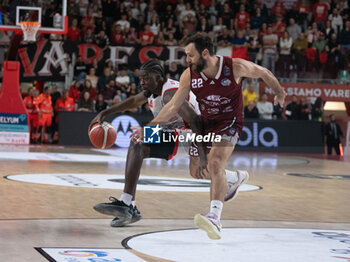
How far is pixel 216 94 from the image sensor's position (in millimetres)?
5809

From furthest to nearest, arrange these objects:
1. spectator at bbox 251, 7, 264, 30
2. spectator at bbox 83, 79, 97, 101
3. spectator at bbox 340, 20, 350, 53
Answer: spectator at bbox 251, 7, 264, 30
spectator at bbox 340, 20, 350, 53
spectator at bbox 83, 79, 97, 101

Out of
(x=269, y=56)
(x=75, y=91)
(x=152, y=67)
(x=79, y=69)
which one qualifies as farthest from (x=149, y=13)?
(x=152, y=67)

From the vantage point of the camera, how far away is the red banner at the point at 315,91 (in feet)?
71.7

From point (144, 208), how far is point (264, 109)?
45.5 feet

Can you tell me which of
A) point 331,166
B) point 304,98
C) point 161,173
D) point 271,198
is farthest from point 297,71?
point 271,198

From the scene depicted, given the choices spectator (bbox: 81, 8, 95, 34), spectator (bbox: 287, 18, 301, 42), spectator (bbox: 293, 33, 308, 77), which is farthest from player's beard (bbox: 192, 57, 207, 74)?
spectator (bbox: 287, 18, 301, 42)

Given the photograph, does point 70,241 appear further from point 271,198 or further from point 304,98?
point 304,98

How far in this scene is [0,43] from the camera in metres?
19.7

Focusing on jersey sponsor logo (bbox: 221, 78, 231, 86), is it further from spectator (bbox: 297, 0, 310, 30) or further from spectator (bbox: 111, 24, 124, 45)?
spectator (bbox: 297, 0, 310, 30)

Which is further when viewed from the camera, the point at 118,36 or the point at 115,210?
the point at 118,36

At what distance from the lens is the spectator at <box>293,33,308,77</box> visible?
858 inches

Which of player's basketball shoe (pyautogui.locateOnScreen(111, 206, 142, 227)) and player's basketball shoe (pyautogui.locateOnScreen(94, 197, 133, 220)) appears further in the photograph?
player's basketball shoe (pyautogui.locateOnScreen(111, 206, 142, 227))

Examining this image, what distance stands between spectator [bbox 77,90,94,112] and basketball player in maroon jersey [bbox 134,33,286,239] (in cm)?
1371

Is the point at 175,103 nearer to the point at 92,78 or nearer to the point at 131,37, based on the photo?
the point at 92,78
